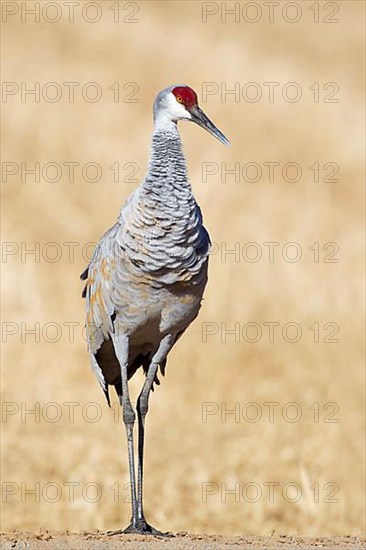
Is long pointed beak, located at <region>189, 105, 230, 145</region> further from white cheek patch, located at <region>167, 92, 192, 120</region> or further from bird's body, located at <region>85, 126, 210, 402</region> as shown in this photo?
bird's body, located at <region>85, 126, 210, 402</region>

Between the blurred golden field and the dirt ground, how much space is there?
4.45 metres

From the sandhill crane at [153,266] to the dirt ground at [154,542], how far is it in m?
0.52

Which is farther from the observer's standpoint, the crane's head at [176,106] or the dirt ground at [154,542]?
the crane's head at [176,106]

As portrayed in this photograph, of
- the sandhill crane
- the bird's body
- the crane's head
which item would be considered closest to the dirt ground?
the sandhill crane

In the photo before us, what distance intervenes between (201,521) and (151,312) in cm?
473

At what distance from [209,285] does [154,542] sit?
26.8 feet

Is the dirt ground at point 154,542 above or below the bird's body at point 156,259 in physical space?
below

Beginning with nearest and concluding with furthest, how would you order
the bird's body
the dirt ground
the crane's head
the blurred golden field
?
1. the dirt ground
2. the bird's body
3. the crane's head
4. the blurred golden field

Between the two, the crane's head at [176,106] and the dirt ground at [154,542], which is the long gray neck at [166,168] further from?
the dirt ground at [154,542]

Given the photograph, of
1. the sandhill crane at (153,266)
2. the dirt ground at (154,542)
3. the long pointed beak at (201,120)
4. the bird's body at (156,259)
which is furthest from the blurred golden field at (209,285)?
the long pointed beak at (201,120)

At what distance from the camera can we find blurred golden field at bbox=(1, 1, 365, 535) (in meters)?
11.7

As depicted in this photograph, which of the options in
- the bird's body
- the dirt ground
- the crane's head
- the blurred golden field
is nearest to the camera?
the dirt ground

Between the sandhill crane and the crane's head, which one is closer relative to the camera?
the sandhill crane

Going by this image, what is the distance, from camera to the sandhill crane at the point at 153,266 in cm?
682
